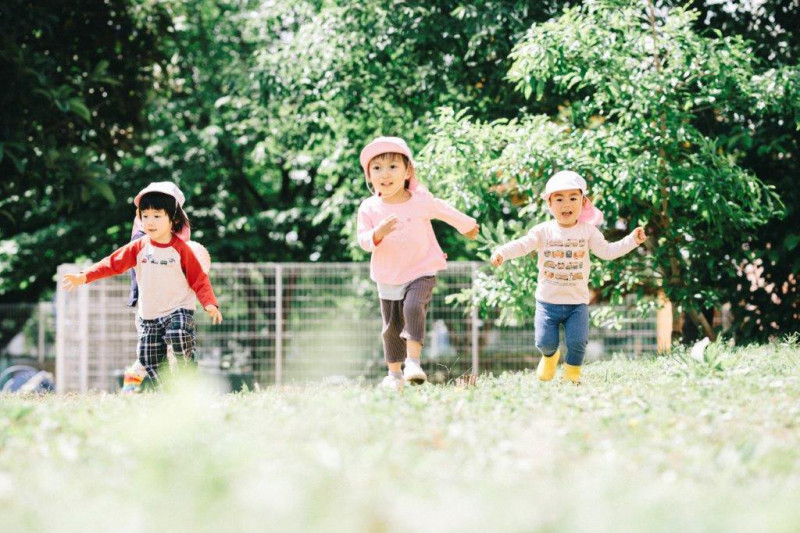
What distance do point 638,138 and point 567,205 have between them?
2.01 metres

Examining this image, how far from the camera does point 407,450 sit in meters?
3.20

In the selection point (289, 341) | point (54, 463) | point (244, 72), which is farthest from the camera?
point (244, 72)

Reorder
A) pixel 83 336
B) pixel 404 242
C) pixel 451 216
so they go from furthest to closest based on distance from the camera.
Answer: pixel 83 336, pixel 451 216, pixel 404 242

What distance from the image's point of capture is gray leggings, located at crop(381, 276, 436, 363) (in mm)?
5812

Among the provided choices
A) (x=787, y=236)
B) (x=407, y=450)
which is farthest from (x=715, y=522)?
(x=787, y=236)

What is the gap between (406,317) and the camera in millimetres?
5836

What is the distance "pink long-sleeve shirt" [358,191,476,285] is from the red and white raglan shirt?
125cm

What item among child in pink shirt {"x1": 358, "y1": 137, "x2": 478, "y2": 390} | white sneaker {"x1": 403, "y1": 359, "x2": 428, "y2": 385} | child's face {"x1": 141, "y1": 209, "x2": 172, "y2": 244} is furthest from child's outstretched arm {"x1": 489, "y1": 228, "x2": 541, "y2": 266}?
child's face {"x1": 141, "y1": 209, "x2": 172, "y2": 244}

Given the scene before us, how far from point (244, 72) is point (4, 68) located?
637cm

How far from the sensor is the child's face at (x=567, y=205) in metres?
6.29

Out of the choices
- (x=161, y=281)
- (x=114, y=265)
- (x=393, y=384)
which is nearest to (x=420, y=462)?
(x=393, y=384)

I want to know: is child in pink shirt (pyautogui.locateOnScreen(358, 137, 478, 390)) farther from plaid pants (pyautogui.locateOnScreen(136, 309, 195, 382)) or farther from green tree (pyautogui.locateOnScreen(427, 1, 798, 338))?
green tree (pyautogui.locateOnScreen(427, 1, 798, 338))

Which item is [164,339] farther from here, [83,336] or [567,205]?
[83,336]

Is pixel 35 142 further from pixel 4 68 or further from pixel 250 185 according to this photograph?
pixel 250 185
